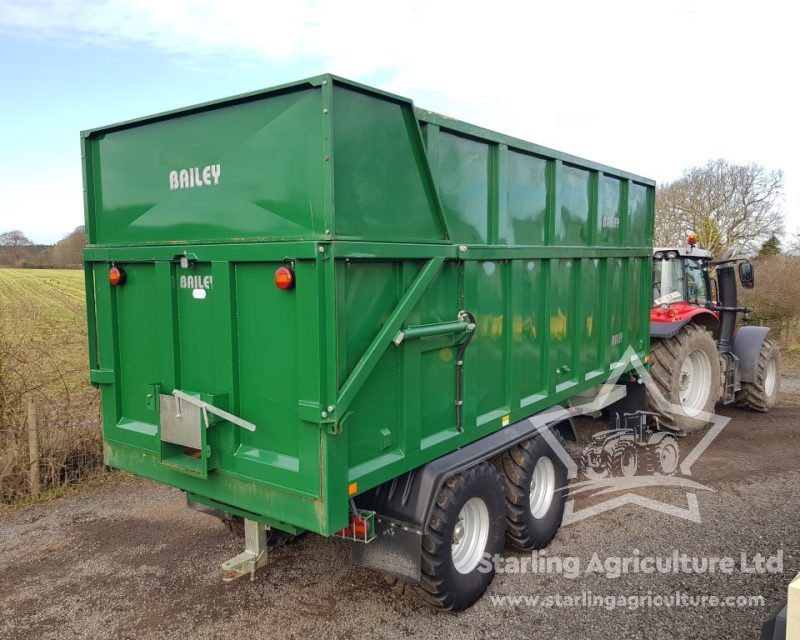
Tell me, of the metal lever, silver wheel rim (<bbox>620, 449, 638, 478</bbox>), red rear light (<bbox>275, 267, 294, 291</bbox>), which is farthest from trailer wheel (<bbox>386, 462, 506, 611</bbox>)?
silver wheel rim (<bbox>620, 449, 638, 478</bbox>)

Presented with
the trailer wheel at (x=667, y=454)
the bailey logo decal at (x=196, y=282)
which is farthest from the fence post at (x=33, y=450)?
the trailer wheel at (x=667, y=454)

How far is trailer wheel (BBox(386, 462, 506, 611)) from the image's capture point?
11.2ft

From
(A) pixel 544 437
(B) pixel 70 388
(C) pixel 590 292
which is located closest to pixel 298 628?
(A) pixel 544 437

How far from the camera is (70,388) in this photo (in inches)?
248

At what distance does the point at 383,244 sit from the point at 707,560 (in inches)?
133

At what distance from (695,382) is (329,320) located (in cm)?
630

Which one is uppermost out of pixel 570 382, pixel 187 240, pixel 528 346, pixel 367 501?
pixel 187 240

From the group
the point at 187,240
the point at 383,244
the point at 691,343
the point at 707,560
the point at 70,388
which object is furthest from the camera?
the point at 691,343

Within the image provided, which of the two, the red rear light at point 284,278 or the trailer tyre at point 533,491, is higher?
the red rear light at point 284,278

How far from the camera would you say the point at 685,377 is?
7285 millimetres

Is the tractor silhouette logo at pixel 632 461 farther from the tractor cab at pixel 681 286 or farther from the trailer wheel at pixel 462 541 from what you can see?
the tractor cab at pixel 681 286

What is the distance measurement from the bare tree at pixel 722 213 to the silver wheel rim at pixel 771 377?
48.5 ft

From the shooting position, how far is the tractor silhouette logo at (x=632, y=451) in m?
6.36

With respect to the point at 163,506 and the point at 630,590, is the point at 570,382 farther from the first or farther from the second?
the point at 163,506
